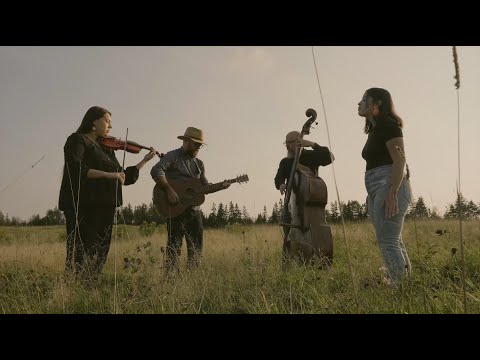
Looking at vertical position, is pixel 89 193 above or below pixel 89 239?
above

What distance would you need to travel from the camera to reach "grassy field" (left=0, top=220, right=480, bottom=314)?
3.21m

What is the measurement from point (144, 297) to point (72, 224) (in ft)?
3.43

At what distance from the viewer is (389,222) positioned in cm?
348

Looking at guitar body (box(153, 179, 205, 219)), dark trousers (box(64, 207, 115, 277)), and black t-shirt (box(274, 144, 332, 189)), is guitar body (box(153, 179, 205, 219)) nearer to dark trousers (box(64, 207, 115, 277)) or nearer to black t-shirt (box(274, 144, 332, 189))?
dark trousers (box(64, 207, 115, 277))

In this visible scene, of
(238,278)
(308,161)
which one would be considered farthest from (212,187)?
(238,278)

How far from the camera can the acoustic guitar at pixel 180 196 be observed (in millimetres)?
4805

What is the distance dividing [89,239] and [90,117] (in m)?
1.13

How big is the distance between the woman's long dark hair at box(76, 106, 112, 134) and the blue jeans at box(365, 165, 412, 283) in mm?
2467

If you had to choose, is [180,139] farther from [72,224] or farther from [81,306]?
[81,306]

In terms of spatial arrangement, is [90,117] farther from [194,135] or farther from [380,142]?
[380,142]

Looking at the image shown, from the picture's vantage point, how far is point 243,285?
3.82m

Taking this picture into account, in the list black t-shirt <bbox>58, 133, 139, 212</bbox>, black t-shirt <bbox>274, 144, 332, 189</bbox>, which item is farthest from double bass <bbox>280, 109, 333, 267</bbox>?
black t-shirt <bbox>58, 133, 139, 212</bbox>

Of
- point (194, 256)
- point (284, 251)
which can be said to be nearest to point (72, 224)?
point (194, 256)
